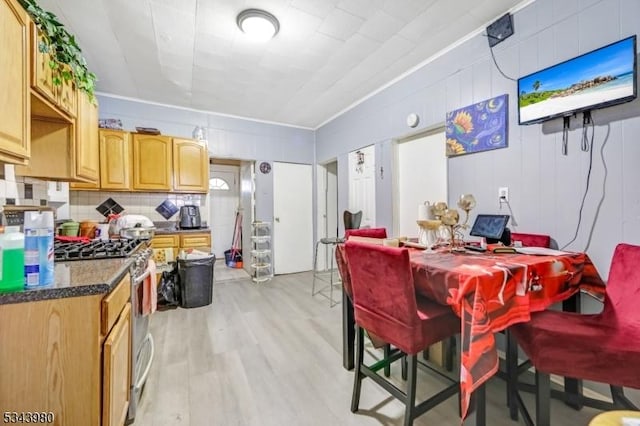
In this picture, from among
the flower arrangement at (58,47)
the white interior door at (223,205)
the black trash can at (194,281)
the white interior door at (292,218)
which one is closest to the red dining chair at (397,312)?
the flower arrangement at (58,47)

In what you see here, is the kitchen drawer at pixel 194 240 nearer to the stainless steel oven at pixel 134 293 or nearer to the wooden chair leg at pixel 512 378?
the stainless steel oven at pixel 134 293

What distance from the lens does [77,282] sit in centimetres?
107

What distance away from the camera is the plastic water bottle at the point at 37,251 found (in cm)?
101

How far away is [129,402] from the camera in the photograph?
1479 mm

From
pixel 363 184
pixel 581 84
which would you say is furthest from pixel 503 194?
pixel 363 184

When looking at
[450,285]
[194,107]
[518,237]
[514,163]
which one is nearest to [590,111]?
[514,163]

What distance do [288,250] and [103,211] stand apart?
2.70 m

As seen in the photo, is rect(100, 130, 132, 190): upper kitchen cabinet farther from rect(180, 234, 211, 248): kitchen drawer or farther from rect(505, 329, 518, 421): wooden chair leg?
rect(505, 329, 518, 421): wooden chair leg

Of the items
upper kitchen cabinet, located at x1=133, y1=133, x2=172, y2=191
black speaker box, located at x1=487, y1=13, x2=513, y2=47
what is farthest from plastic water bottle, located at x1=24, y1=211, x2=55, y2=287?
black speaker box, located at x1=487, y1=13, x2=513, y2=47

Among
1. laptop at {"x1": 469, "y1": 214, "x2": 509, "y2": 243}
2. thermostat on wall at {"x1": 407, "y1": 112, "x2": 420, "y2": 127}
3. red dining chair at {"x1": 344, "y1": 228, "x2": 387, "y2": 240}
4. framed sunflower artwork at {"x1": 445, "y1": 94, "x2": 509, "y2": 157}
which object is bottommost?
red dining chair at {"x1": 344, "y1": 228, "x2": 387, "y2": 240}

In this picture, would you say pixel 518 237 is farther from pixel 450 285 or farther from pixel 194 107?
pixel 194 107

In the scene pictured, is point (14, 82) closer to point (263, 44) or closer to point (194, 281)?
point (263, 44)

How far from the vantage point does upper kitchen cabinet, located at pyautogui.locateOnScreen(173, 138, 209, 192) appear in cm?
383

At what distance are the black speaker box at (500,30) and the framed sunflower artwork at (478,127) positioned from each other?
1.48ft
